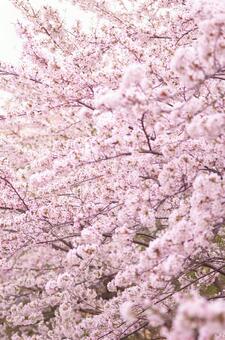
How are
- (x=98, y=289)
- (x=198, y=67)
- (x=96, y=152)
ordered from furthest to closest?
1. (x=98, y=289)
2. (x=96, y=152)
3. (x=198, y=67)

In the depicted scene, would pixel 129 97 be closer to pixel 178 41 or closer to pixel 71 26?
pixel 178 41

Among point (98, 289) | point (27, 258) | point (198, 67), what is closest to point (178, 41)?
point (198, 67)

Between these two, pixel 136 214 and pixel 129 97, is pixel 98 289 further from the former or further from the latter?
pixel 129 97

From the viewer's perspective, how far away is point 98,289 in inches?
346

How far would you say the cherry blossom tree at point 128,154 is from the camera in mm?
2934

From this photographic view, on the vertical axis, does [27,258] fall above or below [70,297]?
above

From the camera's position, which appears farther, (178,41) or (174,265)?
(178,41)

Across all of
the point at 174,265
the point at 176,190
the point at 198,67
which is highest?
the point at 176,190

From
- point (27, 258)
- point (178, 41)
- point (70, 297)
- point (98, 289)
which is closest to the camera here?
point (178, 41)

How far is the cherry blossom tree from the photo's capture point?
293 centimetres

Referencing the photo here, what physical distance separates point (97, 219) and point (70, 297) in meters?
2.14

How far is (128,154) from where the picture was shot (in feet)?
13.7

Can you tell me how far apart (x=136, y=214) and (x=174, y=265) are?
0.95 meters

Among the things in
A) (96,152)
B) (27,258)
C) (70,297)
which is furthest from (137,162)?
(27,258)
